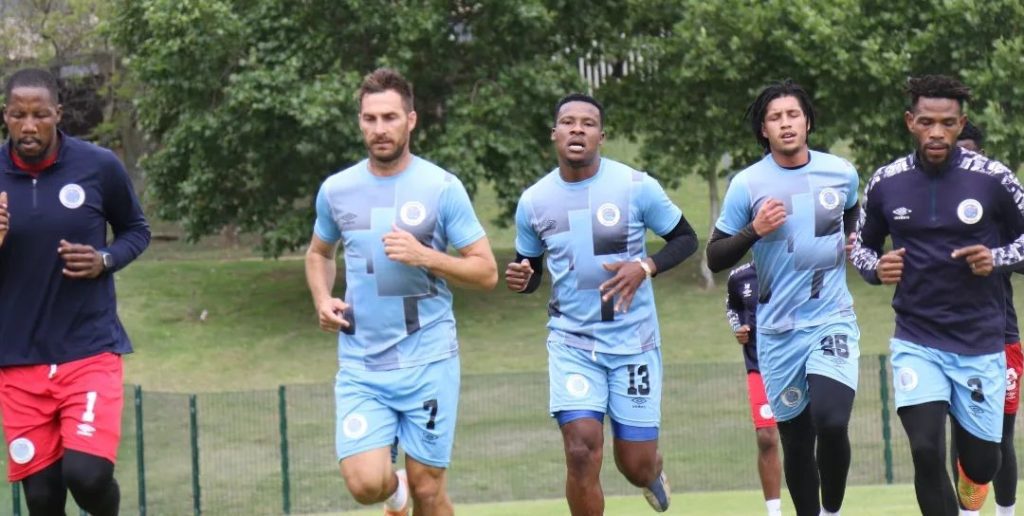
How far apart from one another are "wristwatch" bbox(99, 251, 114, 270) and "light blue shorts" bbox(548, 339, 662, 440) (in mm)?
2556

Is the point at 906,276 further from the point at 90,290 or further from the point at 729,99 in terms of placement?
the point at 729,99

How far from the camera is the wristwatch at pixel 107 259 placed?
8.57 meters

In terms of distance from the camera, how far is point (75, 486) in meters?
8.52

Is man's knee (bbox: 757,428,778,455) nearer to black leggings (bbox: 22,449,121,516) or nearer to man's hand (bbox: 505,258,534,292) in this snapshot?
man's hand (bbox: 505,258,534,292)

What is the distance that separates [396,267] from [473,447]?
13.3 metres

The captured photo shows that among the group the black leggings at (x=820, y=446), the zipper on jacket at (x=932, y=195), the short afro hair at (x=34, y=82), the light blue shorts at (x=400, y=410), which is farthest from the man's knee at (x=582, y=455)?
the short afro hair at (x=34, y=82)

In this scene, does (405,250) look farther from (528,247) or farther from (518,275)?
(528,247)

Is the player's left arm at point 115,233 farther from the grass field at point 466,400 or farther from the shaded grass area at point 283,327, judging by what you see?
the shaded grass area at point 283,327

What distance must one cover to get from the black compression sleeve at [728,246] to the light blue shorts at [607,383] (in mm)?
644

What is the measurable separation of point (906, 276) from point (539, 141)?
25.3 metres

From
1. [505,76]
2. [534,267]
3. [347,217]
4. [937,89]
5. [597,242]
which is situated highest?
[937,89]


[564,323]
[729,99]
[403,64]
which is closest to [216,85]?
[403,64]

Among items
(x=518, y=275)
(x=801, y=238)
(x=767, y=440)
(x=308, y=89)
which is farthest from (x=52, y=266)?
(x=308, y=89)

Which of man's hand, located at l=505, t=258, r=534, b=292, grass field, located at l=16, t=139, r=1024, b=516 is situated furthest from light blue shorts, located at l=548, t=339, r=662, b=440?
grass field, located at l=16, t=139, r=1024, b=516
